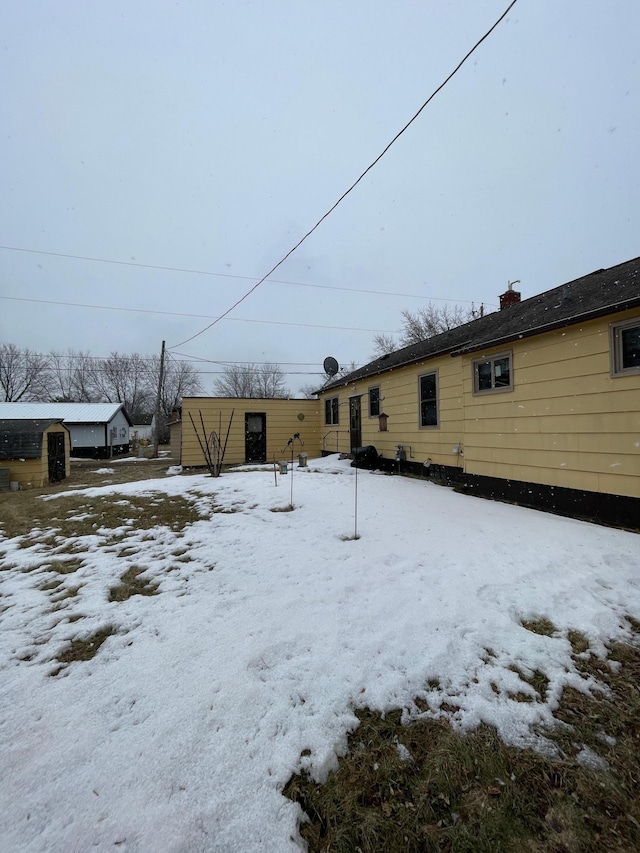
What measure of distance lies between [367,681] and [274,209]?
18454 mm

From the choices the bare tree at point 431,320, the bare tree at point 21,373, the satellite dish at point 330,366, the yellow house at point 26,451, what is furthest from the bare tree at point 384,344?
the bare tree at point 21,373

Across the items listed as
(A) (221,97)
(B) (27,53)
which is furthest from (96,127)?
(A) (221,97)

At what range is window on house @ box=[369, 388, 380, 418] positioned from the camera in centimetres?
1191

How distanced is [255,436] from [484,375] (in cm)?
1063

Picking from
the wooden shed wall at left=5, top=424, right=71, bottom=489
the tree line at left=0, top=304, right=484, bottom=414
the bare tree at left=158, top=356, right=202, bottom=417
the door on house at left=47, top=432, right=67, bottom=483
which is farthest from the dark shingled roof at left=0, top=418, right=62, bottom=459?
the bare tree at left=158, top=356, right=202, bottom=417

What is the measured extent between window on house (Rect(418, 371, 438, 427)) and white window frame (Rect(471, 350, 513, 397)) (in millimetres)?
1593

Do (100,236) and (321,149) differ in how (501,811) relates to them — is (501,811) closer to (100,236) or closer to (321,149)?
(321,149)

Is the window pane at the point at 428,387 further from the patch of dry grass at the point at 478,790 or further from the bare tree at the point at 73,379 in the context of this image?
the bare tree at the point at 73,379

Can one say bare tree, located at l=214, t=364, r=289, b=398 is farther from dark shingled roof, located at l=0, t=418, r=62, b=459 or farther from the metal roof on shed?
dark shingled roof, located at l=0, t=418, r=62, b=459

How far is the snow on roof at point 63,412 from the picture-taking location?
83.1 feet

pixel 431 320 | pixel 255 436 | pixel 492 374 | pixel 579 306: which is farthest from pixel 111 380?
pixel 579 306

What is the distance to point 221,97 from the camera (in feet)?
34.6

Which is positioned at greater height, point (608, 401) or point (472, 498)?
point (608, 401)

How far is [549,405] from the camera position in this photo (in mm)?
5781
